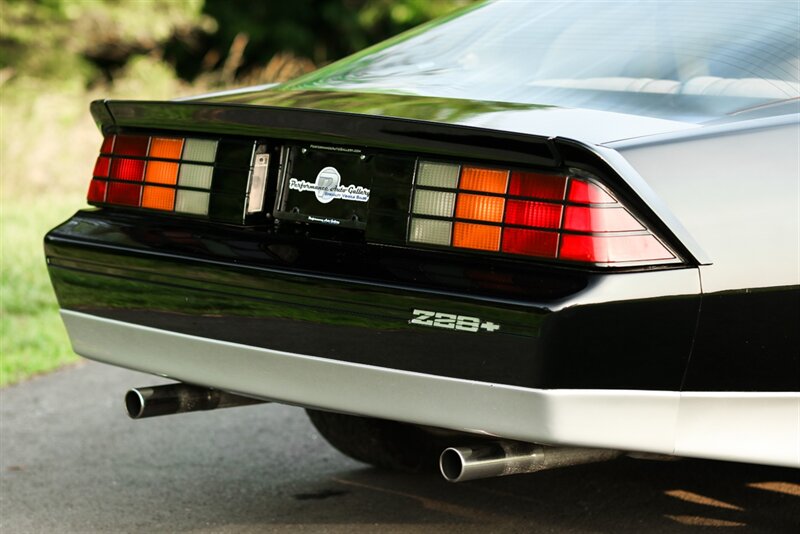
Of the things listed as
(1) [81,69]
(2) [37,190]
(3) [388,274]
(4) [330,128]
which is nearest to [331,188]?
(4) [330,128]

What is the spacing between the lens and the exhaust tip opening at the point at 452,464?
101 inches

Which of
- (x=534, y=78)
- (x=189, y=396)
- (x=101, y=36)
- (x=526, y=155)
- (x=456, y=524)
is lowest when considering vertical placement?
(x=456, y=524)

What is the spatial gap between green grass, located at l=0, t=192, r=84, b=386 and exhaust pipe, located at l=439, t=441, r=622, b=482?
3.22 m

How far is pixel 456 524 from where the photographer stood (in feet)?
11.5

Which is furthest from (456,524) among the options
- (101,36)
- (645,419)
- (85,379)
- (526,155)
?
(101,36)

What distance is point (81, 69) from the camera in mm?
19812

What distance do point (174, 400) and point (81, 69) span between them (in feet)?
57.7

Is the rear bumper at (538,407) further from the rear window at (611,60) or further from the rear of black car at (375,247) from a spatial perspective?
the rear window at (611,60)

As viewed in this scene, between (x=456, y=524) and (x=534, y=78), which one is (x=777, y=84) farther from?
(x=456, y=524)

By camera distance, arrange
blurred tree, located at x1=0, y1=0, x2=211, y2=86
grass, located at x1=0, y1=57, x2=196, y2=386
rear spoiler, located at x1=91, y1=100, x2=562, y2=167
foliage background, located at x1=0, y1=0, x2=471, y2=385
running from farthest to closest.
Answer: blurred tree, located at x1=0, y1=0, x2=211, y2=86, foliage background, located at x1=0, y1=0, x2=471, y2=385, grass, located at x1=0, y1=57, x2=196, y2=386, rear spoiler, located at x1=91, y1=100, x2=562, y2=167

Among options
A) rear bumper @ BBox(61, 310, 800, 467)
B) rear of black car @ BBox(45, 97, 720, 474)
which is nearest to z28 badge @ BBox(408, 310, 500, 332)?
rear of black car @ BBox(45, 97, 720, 474)

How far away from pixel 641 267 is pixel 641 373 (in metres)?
0.22

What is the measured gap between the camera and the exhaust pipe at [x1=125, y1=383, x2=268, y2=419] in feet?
10.3

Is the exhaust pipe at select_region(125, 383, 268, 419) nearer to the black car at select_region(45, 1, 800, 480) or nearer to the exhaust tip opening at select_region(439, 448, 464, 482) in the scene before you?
the black car at select_region(45, 1, 800, 480)
